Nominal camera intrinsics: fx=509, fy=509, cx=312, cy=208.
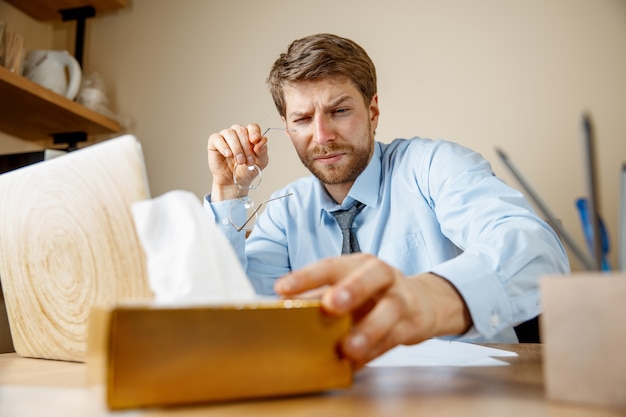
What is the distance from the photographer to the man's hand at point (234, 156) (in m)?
1.34

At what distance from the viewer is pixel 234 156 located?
1.35 meters

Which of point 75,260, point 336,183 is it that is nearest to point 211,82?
point 336,183

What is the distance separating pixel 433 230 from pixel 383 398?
92 centimetres

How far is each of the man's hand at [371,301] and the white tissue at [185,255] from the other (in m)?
0.04

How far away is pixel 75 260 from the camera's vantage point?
21.1 inches

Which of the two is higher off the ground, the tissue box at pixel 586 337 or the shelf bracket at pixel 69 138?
the shelf bracket at pixel 69 138

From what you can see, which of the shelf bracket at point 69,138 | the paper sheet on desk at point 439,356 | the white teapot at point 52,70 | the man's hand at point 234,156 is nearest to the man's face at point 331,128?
the man's hand at point 234,156

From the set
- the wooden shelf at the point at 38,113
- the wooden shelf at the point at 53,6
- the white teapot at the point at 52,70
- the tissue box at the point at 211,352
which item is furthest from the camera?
the wooden shelf at the point at 53,6

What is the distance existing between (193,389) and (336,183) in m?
1.12

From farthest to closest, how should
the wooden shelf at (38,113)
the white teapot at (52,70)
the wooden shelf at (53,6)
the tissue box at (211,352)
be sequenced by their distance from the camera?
the wooden shelf at (53,6) → the white teapot at (52,70) → the wooden shelf at (38,113) → the tissue box at (211,352)

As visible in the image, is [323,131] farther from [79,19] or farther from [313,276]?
[79,19]

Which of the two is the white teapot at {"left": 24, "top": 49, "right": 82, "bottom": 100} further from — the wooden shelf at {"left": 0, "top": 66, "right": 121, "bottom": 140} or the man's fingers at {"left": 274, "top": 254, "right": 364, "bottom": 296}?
the man's fingers at {"left": 274, "top": 254, "right": 364, "bottom": 296}

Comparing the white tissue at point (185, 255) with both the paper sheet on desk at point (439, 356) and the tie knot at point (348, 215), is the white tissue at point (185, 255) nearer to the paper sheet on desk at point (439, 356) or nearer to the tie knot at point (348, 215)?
the paper sheet on desk at point (439, 356)

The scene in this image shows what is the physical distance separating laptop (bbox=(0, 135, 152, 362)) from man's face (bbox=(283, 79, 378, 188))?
892 mm
